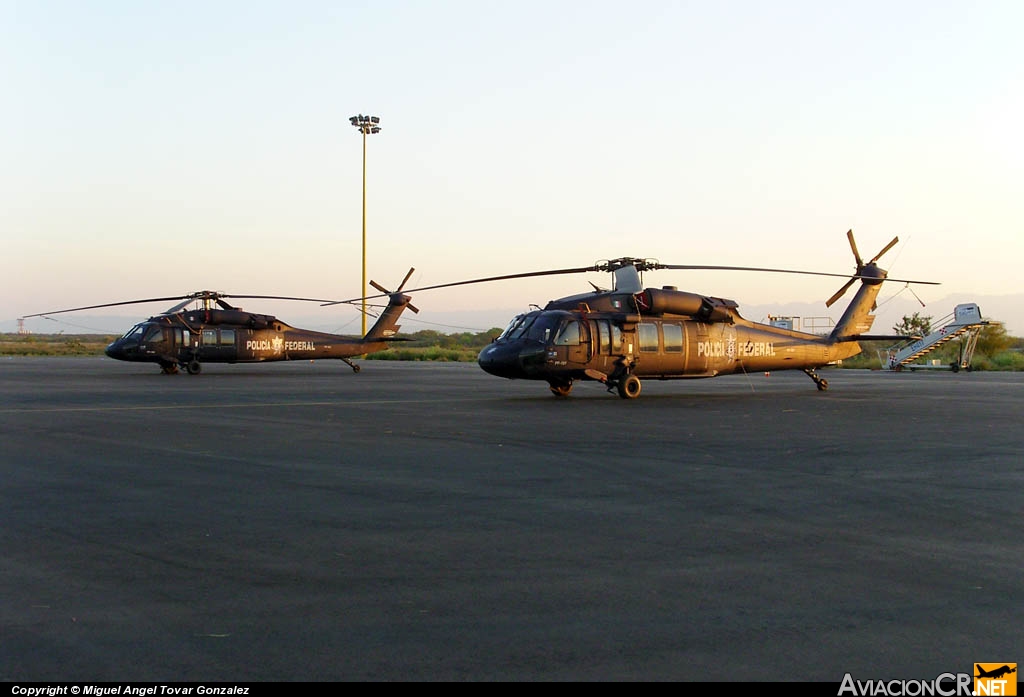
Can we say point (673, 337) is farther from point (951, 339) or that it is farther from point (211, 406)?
point (951, 339)

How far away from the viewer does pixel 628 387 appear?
2258 cm

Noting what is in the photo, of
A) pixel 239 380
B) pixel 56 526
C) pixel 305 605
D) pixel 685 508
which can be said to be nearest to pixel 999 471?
pixel 685 508

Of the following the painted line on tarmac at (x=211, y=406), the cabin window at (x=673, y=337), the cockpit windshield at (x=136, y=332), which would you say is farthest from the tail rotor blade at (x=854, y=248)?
the cockpit windshield at (x=136, y=332)

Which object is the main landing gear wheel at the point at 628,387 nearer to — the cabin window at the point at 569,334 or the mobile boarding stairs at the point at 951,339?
the cabin window at the point at 569,334

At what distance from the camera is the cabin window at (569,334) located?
2206cm

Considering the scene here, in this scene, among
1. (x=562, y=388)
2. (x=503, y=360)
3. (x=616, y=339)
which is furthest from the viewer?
(x=562, y=388)

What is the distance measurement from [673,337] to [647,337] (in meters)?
0.77

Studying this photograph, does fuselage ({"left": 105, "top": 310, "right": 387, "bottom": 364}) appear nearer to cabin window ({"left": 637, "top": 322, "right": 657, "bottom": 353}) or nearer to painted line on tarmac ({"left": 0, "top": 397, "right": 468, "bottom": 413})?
painted line on tarmac ({"left": 0, "top": 397, "right": 468, "bottom": 413})

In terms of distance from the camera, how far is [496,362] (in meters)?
22.2

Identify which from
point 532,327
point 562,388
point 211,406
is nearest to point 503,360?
point 532,327

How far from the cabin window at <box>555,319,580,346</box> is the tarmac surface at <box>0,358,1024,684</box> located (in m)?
7.81

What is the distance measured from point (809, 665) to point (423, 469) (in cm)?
670

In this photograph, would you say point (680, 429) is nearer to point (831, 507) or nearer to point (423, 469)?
point (423, 469)

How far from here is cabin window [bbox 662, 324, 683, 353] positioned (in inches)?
922
